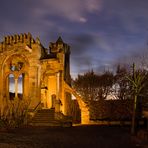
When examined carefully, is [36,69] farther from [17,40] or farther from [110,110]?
[110,110]

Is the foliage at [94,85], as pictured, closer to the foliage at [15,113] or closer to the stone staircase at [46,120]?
the stone staircase at [46,120]

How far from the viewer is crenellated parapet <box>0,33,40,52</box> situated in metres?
31.2

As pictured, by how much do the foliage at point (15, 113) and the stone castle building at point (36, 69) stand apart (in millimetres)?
776

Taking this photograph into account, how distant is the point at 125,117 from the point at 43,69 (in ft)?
36.7

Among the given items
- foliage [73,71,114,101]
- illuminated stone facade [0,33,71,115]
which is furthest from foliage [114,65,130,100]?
illuminated stone facade [0,33,71,115]

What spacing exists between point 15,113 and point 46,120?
3.15 meters

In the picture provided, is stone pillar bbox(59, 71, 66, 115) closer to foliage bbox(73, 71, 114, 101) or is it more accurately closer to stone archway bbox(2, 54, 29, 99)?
stone archway bbox(2, 54, 29, 99)

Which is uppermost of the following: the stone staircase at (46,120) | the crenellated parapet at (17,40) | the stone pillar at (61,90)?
the crenellated parapet at (17,40)

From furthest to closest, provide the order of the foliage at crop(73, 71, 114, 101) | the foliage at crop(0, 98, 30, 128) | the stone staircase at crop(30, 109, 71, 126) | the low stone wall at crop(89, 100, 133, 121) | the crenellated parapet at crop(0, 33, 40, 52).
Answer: the foliage at crop(73, 71, 114, 101) < the crenellated parapet at crop(0, 33, 40, 52) < the low stone wall at crop(89, 100, 133, 121) < the stone staircase at crop(30, 109, 71, 126) < the foliage at crop(0, 98, 30, 128)

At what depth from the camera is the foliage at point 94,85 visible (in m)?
36.6

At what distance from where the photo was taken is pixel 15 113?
85.6 ft

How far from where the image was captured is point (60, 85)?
1171 inches

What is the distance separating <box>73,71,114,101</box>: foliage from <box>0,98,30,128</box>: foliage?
9.87 meters

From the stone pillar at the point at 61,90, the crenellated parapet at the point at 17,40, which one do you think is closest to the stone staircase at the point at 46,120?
the stone pillar at the point at 61,90
